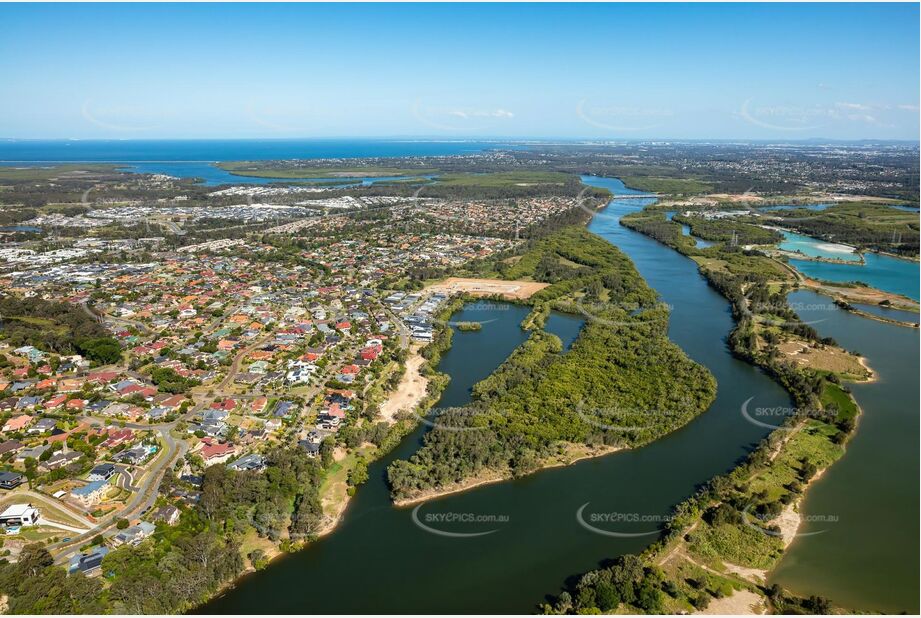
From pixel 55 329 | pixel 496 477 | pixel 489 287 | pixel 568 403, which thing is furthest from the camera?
pixel 489 287

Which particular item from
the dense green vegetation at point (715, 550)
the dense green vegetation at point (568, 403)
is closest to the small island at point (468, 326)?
the dense green vegetation at point (568, 403)

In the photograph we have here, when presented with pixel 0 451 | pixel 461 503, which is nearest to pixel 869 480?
pixel 461 503

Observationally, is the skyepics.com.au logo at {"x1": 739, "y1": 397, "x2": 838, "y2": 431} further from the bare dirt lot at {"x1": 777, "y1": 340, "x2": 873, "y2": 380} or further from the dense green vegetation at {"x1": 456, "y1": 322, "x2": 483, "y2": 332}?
the dense green vegetation at {"x1": 456, "y1": 322, "x2": 483, "y2": 332}

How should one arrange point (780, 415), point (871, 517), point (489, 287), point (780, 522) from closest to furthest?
point (780, 522) → point (871, 517) → point (780, 415) → point (489, 287)

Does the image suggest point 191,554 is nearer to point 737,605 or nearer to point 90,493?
point 90,493

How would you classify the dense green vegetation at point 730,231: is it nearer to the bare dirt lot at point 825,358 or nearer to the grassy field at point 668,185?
the grassy field at point 668,185

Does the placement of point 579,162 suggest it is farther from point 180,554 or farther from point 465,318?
point 180,554

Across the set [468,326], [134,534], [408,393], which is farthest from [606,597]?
[468,326]
